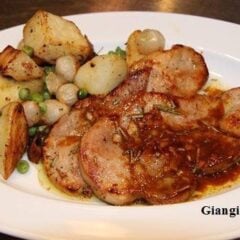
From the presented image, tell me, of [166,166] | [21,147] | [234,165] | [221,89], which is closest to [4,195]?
[21,147]

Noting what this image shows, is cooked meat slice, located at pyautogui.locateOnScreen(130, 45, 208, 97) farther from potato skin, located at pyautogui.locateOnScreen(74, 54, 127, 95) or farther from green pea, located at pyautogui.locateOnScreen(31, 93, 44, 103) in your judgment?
green pea, located at pyautogui.locateOnScreen(31, 93, 44, 103)

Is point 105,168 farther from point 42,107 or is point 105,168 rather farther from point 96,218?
point 42,107

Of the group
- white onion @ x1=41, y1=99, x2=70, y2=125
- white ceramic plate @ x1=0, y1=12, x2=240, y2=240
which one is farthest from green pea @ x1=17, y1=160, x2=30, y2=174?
white onion @ x1=41, y1=99, x2=70, y2=125

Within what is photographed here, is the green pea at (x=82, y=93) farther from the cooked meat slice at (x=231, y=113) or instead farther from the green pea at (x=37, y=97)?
the cooked meat slice at (x=231, y=113)

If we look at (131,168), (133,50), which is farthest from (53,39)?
(131,168)

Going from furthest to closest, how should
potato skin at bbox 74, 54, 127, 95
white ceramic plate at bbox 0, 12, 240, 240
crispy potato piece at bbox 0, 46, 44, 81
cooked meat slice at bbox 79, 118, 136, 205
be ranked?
potato skin at bbox 74, 54, 127, 95 → crispy potato piece at bbox 0, 46, 44, 81 → cooked meat slice at bbox 79, 118, 136, 205 → white ceramic plate at bbox 0, 12, 240, 240

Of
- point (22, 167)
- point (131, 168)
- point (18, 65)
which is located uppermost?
point (18, 65)
